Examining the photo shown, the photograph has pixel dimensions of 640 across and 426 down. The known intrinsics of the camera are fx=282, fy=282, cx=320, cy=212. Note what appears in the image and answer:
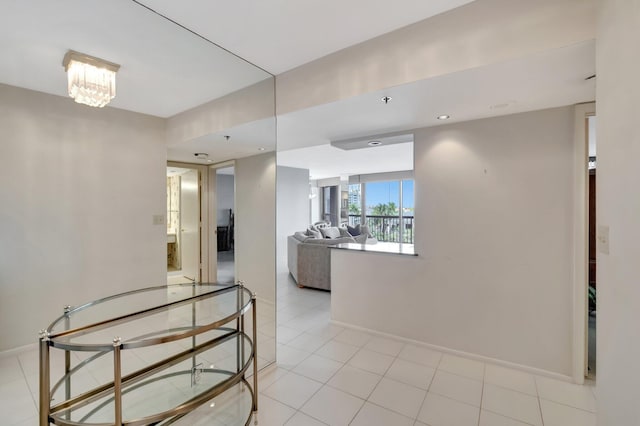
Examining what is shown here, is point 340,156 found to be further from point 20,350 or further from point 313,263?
point 20,350

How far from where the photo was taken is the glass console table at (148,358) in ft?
3.84

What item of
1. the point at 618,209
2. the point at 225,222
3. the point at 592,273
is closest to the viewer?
the point at 618,209

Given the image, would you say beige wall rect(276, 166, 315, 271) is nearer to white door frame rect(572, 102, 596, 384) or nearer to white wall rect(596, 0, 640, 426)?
white door frame rect(572, 102, 596, 384)

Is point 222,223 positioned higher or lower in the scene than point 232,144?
lower

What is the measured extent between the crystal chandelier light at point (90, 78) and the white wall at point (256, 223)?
1.01 m

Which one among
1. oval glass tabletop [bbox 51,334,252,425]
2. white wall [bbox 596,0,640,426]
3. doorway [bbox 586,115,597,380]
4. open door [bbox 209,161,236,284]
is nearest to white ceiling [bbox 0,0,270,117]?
open door [bbox 209,161,236,284]

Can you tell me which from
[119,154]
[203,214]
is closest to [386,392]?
[203,214]

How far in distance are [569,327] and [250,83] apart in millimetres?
3171

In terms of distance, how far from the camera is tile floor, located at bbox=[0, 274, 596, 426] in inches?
69.4

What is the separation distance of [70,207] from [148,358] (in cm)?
88

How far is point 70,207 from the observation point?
136 cm

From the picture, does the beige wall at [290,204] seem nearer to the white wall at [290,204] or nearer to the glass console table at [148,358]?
the white wall at [290,204]

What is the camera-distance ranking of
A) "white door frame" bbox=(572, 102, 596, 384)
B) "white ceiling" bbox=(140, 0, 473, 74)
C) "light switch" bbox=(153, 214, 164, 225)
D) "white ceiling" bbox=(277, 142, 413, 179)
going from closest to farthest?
1. "white ceiling" bbox=(140, 0, 473, 74)
2. "light switch" bbox=(153, 214, 164, 225)
3. "white door frame" bbox=(572, 102, 596, 384)
4. "white ceiling" bbox=(277, 142, 413, 179)

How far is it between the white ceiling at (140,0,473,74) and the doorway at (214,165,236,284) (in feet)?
3.00
